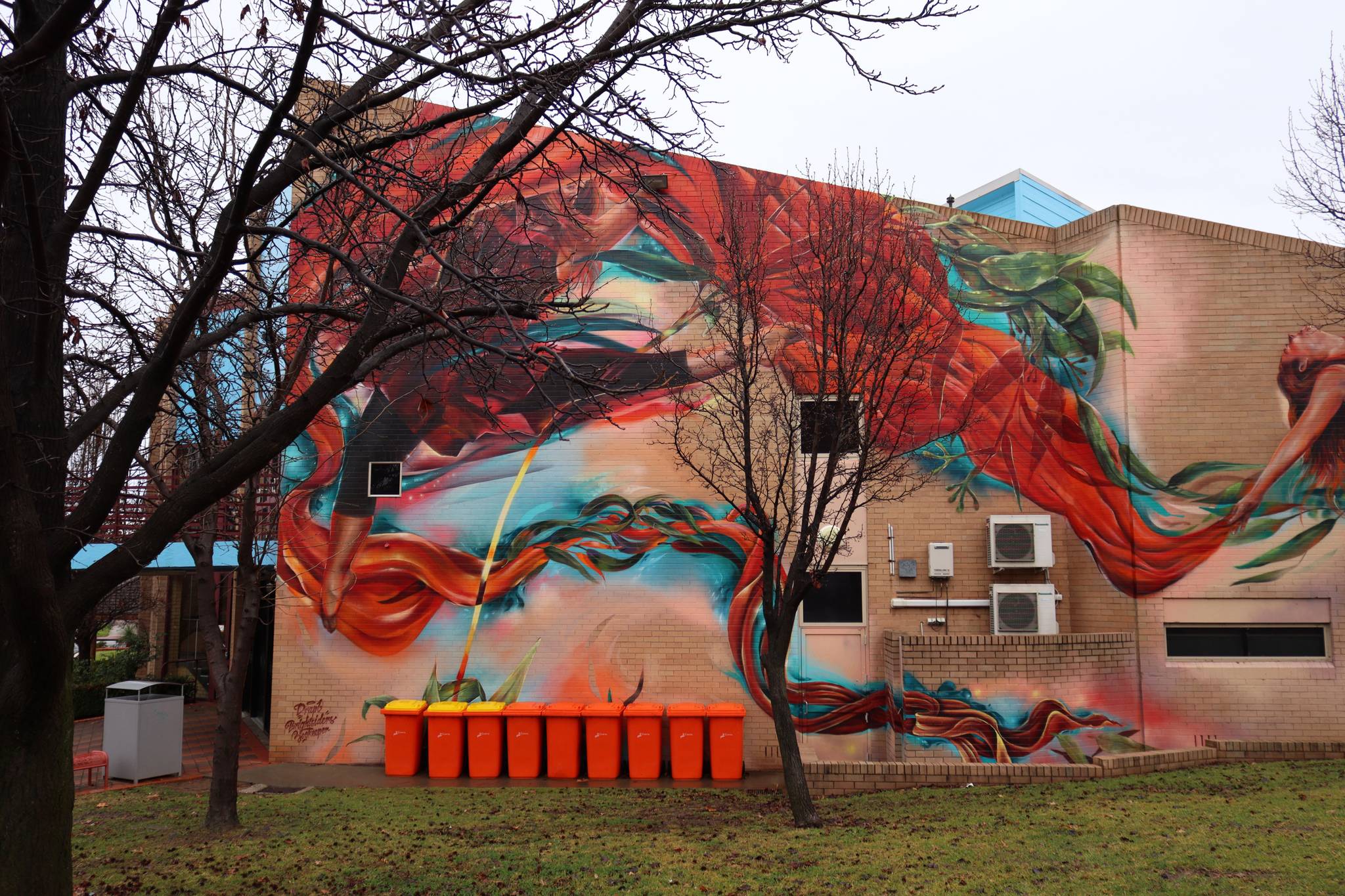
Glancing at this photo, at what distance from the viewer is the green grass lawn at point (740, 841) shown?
7379 millimetres

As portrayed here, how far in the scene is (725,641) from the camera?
13484mm

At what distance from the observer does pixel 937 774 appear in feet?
38.2

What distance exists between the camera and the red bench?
12.0 metres

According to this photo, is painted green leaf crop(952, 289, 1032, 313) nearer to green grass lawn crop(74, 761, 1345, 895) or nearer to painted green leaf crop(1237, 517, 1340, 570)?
painted green leaf crop(1237, 517, 1340, 570)

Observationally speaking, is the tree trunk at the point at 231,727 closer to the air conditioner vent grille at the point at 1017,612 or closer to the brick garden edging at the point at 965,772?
the brick garden edging at the point at 965,772

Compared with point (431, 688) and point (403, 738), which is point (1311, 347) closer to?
point (431, 688)

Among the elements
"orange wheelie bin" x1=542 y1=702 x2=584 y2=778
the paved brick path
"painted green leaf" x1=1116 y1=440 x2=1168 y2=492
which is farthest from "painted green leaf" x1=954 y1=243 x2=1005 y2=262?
the paved brick path

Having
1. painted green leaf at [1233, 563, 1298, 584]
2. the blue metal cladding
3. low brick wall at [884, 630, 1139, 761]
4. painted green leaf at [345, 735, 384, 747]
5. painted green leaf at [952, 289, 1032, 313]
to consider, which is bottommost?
painted green leaf at [345, 735, 384, 747]

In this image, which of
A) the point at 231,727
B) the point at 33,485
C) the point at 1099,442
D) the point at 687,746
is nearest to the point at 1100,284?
the point at 1099,442

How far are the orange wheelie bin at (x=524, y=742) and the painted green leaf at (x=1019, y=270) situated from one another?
355 inches

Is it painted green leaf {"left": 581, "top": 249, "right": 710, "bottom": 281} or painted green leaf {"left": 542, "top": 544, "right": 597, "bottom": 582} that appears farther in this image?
painted green leaf {"left": 581, "top": 249, "right": 710, "bottom": 281}

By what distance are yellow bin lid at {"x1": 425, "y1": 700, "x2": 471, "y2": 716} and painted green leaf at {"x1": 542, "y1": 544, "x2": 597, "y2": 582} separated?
7.54ft

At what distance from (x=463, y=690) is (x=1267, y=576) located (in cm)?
1127

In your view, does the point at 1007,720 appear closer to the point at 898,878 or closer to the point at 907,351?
the point at 907,351
